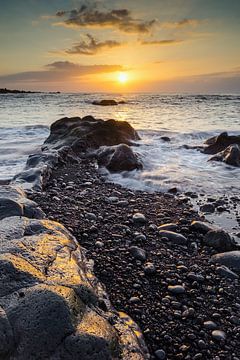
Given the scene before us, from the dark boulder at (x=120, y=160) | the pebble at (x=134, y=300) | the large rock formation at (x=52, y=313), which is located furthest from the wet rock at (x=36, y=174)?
the pebble at (x=134, y=300)

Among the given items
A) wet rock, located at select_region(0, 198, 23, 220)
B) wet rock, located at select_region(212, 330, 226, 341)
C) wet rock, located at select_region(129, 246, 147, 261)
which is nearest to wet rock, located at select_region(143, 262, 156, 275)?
wet rock, located at select_region(129, 246, 147, 261)

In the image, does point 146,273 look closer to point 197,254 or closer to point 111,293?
point 111,293

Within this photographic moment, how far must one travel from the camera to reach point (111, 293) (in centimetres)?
382

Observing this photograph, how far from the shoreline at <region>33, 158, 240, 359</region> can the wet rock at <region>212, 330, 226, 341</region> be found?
4 centimetres

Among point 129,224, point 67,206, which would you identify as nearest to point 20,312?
point 129,224

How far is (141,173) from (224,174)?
2570 millimetres

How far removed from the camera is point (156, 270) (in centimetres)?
431

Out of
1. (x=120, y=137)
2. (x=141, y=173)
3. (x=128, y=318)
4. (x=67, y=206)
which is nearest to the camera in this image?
(x=128, y=318)

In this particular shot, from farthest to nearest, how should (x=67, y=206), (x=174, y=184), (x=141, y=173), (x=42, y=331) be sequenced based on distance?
1. (x=141, y=173)
2. (x=174, y=184)
3. (x=67, y=206)
4. (x=42, y=331)

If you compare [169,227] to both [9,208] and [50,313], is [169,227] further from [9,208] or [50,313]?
[50,313]

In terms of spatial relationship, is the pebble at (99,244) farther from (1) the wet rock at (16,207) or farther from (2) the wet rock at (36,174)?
(2) the wet rock at (36,174)

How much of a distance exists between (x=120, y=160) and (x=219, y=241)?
5.54 m

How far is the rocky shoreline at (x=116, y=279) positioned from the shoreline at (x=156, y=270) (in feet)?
0.04

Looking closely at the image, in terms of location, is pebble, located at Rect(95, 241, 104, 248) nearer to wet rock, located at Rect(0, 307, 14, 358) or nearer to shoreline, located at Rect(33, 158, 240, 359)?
shoreline, located at Rect(33, 158, 240, 359)
